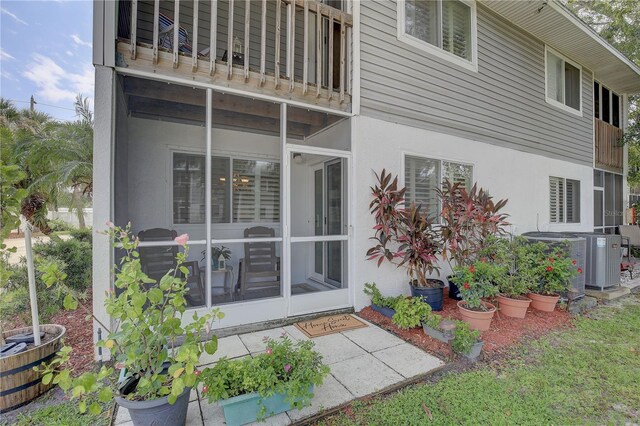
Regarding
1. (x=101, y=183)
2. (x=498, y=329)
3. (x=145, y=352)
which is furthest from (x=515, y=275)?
(x=101, y=183)

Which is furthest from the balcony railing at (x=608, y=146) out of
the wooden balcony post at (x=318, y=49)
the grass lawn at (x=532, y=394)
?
the wooden balcony post at (x=318, y=49)

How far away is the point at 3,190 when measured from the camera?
2.19 metres

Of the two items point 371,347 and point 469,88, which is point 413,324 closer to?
point 371,347

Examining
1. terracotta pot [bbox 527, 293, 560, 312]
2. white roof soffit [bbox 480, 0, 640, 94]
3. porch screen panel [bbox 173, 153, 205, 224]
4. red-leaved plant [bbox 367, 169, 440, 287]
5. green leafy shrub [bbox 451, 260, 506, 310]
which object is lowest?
terracotta pot [bbox 527, 293, 560, 312]

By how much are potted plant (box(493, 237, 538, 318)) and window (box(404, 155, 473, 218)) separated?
3.87 ft

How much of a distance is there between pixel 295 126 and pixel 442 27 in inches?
135

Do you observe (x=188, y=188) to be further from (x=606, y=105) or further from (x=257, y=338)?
(x=606, y=105)

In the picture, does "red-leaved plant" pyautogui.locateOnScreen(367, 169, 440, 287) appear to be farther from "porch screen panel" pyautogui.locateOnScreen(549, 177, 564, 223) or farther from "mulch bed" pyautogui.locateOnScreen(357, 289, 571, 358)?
"porch screen panel" pyautogui.locateOnScreen(549, 177, 564, 223)

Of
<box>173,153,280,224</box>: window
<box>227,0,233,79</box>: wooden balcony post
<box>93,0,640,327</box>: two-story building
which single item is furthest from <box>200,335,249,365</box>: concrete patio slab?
<box>227,0,233,79</box>: wooden balcony post

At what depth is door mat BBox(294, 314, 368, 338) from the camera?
11.5ft

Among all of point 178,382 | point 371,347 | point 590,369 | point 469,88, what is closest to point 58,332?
point 178,382

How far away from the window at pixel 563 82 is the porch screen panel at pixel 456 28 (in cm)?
300

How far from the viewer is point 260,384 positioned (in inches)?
76.7

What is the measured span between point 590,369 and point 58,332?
5086 millimetres
